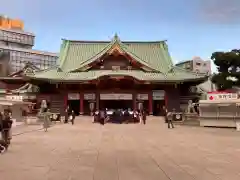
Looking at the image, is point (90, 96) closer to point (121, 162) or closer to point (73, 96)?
point (73, 96)

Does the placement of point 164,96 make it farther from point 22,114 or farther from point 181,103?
point 22,114

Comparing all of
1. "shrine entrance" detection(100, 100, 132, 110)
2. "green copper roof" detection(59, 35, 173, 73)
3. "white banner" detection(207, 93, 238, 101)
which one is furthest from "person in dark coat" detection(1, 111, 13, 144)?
"shrine entrance" detection(100, 100, 132, 110)

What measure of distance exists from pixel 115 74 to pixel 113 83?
125 inches

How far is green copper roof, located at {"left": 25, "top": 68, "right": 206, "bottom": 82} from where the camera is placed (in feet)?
116

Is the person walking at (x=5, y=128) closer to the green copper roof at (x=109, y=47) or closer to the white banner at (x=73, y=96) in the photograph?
the white banner at (x=73, y=96)

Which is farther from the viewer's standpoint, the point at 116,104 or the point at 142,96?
the point at 116,104

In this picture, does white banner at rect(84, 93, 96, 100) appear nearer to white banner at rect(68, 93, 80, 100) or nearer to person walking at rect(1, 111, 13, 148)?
white banner at rect(68, 93, 80, 100)

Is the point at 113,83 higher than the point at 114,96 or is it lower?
higher

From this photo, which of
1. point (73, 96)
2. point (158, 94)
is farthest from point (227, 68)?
point (73, 96)

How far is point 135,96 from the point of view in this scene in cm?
3731

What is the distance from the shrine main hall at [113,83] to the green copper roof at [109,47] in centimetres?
48

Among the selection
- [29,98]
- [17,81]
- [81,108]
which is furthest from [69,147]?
[17,81]

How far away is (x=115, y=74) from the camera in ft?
113

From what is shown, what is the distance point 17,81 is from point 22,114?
13451 mm
